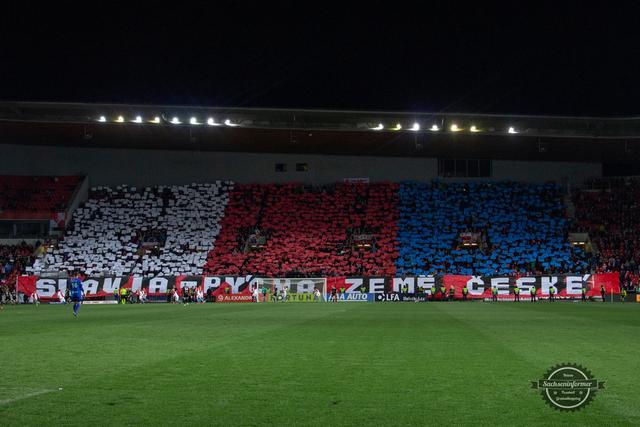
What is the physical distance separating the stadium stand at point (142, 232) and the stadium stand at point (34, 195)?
196cm

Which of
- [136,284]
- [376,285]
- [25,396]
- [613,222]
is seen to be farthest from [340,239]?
[25,396]

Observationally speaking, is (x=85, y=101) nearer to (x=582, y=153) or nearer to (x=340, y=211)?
(x=340, y=211)

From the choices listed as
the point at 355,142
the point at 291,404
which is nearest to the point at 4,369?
the point at 291,404

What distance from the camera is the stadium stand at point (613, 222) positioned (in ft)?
154

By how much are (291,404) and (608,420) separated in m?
2.94

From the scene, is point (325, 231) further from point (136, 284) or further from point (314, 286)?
point (136, 284)

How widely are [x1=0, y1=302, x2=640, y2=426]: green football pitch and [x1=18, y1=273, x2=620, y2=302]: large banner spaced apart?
31.6m

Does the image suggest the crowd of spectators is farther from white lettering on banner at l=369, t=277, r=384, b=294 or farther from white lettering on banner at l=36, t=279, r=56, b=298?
white lettering on banner at l=369, t=277, r=384, b=294

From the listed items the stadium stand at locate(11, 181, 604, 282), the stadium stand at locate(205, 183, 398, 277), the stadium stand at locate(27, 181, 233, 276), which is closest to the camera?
the stadium stand at locate(11, 181, 604, 282)

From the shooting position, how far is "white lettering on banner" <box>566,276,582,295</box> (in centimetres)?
4456

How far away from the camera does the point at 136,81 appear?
137 ft

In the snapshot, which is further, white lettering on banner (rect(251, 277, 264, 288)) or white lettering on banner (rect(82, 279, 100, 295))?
white lettering on banner (rect(251, 277, 264, 288))

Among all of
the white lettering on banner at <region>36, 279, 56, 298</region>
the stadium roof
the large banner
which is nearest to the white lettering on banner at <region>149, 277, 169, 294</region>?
the large banner

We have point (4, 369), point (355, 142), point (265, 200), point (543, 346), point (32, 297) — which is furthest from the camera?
point (265, 200)
